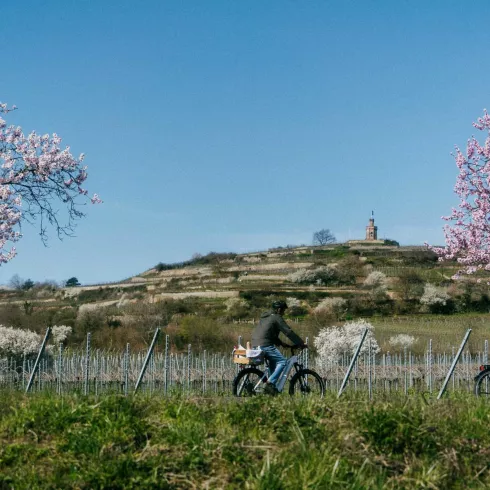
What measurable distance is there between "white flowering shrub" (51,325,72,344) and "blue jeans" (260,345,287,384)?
157ft

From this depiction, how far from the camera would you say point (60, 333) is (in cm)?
6262

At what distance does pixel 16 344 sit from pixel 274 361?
30.5 metres

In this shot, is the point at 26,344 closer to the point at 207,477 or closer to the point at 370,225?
the point at 207,477

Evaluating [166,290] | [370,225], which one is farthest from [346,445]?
[370,225]

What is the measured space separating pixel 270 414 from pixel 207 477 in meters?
1.41

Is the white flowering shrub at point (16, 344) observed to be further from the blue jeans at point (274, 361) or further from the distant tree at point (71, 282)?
the distant tree at point (71, 282)

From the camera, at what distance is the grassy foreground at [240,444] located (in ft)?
23.9

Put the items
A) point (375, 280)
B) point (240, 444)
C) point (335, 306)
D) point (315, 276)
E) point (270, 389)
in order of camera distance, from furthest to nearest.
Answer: point (315, 276), point (375, 280), point (335, 306), point (270, 389), point (240, 444)

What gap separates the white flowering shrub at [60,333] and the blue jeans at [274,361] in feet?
157

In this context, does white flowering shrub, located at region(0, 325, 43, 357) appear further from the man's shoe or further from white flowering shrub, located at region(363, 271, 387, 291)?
white flowering shrub, located at region(363, 271, 387, 291)

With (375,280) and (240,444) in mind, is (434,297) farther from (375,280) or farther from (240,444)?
(240,444)

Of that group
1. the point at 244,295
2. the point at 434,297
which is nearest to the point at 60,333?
the point at 244,295

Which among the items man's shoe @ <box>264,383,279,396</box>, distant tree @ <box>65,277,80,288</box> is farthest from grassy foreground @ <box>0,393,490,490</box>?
distant tree @ <box>65,277,80,288</box>

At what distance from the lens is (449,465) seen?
777 cm
